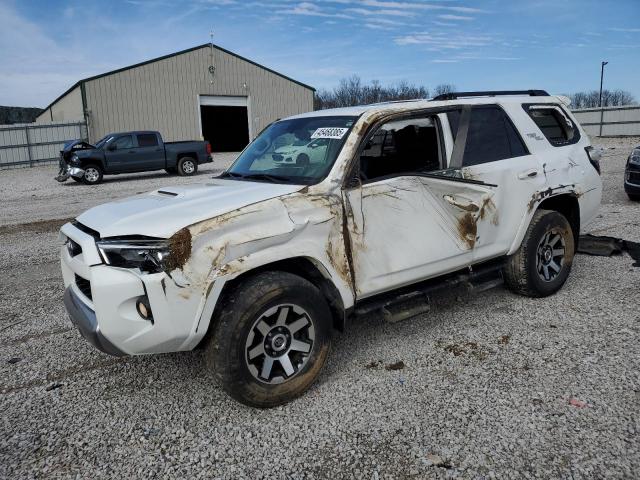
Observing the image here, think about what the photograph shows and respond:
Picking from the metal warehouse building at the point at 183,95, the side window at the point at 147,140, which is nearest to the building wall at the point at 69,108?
the metal warehouse building at the point at 183,95

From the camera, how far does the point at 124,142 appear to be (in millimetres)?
19188

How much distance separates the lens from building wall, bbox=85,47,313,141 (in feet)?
92.7

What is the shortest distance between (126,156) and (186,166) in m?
2.38

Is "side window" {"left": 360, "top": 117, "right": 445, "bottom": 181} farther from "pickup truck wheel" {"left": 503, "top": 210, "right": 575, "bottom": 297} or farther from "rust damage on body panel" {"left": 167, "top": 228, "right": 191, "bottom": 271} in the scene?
"rust damage on body panel" {"left": 167, "top": 228, "right": 191, "bottom": 271}

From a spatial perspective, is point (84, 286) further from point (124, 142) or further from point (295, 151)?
point (124, 142)

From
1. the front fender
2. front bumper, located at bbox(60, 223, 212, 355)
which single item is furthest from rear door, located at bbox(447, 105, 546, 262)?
front bumper, located at bbox(60, 223, 212, 355)

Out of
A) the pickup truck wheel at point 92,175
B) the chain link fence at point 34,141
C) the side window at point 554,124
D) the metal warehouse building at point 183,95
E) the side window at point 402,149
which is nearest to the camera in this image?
the side window at point 402,149

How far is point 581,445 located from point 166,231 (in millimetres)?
2518

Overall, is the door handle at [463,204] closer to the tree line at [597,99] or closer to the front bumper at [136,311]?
the front bumper at [136,311]

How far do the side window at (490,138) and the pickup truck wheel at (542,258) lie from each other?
688 millimetres

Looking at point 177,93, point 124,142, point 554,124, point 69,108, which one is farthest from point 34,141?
point 554,124

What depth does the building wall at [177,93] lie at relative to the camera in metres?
28.3

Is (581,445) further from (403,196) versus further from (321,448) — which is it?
(403,196)

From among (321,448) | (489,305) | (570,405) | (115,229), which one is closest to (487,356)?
(570,405)
